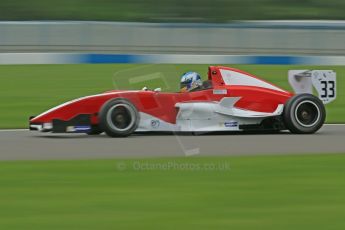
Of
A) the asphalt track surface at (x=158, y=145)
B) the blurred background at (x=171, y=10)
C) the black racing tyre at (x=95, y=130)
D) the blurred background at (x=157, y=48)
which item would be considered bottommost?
the asphalt track surface at (x=158, y=145)

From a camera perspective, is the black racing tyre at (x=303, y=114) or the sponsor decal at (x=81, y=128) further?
the black racing tyre at (x=303, y=114)

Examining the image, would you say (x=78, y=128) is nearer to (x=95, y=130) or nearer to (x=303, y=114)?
(x=95, y=130)

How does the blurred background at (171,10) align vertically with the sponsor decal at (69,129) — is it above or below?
above

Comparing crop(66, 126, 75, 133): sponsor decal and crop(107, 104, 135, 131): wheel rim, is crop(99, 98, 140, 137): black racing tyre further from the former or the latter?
crop(66, 126, 75, 133): sponsor decal

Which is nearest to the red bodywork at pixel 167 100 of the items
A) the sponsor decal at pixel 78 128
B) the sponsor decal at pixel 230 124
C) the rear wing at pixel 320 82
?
the sponsor decal at pixel 78 128

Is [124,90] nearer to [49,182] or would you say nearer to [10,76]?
[49,182]

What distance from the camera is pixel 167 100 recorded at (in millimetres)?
10016

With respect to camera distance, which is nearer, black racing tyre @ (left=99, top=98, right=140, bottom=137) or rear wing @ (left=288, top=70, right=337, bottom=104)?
black racing tyre @ (left=99, top=98, right=140, bottom=137)

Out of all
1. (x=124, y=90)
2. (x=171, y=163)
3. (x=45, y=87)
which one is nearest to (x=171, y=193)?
(x=171, y=163)

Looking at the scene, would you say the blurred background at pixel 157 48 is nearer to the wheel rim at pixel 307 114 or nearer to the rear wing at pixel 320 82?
the rear wing at pixel 320 82

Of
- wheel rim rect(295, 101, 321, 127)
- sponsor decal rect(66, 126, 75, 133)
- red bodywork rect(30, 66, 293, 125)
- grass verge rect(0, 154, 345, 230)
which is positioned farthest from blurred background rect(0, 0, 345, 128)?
grass verge rect(0, 154, 345, 230)

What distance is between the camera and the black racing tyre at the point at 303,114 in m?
10.2

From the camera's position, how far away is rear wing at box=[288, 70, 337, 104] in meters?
10.6

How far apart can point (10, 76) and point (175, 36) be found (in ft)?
15.5
